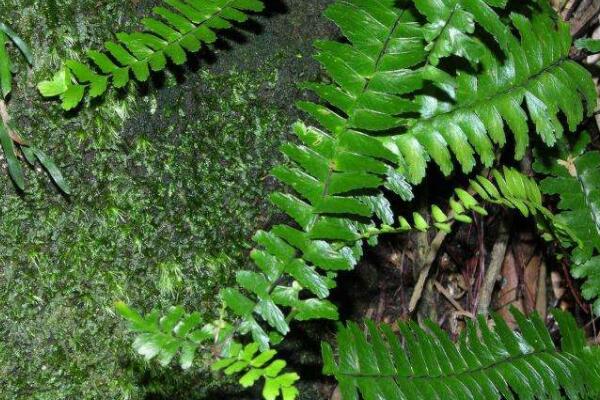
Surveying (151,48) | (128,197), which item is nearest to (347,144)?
(151,48)

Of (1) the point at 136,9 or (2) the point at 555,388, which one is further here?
(1) the point at 136,9

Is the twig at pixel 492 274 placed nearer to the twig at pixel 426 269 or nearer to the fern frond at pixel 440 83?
the twig at pixel 426 269

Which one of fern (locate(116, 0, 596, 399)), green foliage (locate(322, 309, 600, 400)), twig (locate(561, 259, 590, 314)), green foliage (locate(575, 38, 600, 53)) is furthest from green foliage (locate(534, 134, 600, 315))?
fern (locate(116, 0, 596, 399))

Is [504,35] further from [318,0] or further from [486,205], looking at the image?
[486,205]

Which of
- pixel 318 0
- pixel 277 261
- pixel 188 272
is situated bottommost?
pixel 188 272

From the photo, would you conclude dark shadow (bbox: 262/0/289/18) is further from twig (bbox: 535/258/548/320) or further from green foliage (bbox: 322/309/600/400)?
twig (bbox: 535/258/548/320)

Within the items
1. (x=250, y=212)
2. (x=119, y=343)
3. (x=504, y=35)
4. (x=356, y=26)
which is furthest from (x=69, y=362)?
(x=504, y=35)
